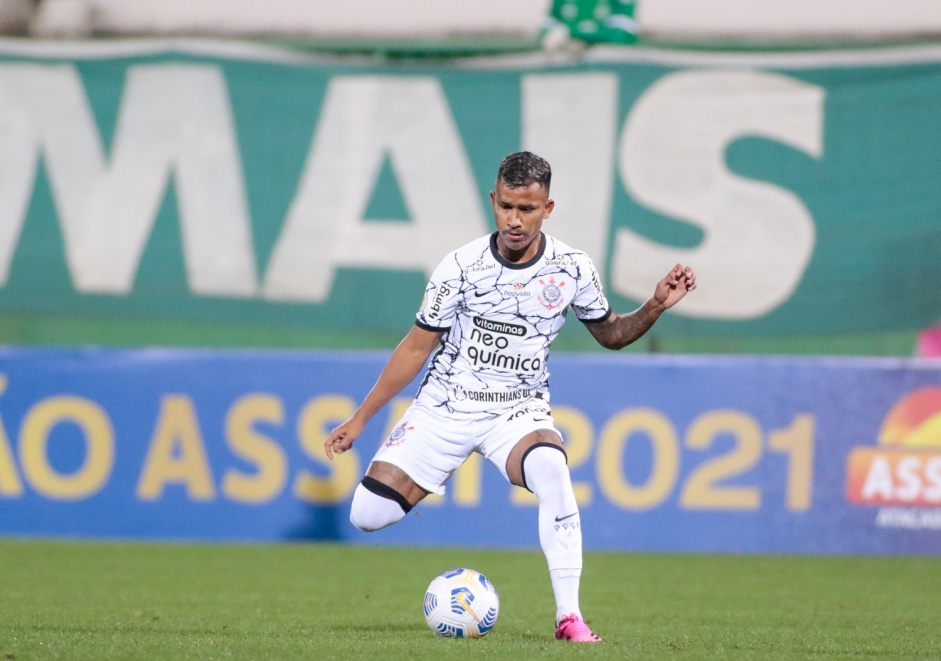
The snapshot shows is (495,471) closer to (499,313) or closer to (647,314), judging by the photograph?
(499,313)

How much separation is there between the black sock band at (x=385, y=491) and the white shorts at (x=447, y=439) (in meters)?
0.10

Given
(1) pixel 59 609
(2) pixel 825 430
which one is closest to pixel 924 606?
(2) pixel 825 430

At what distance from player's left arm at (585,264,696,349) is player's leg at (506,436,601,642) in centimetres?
57

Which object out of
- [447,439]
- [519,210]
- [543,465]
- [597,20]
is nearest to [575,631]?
[543,465]

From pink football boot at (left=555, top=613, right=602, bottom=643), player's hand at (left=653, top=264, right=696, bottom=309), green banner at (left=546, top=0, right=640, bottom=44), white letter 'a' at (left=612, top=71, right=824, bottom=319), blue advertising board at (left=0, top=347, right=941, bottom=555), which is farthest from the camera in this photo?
green banner at (left=546, top=0, right=640, bottom=44)

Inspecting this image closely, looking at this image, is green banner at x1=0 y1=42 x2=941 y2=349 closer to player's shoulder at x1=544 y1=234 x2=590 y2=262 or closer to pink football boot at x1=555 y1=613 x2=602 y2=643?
player's shoulder at x1=544 y1=234 x2=590 y2=262

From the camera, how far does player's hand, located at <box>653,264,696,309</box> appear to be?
5.98m

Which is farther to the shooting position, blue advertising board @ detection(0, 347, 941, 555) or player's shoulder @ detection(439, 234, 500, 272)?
blue advertising board @ detection(0, 347, 941, 555)

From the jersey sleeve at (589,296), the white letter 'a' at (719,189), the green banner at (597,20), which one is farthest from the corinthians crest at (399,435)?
the green banner at (597,20)

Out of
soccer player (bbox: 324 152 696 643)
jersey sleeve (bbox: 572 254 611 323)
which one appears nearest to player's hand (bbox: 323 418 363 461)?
soccer player (bbox: 324 152 696 643)

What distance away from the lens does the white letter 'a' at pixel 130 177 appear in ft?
41.4

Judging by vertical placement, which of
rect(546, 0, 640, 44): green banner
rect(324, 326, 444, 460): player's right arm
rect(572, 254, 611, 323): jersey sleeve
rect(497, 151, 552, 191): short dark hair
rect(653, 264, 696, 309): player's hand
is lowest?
rect(324, 326, 444, 460): player's right arm

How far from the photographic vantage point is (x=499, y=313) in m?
6.25

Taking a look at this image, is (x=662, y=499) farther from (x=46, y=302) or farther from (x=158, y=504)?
(x=46, y=302)
